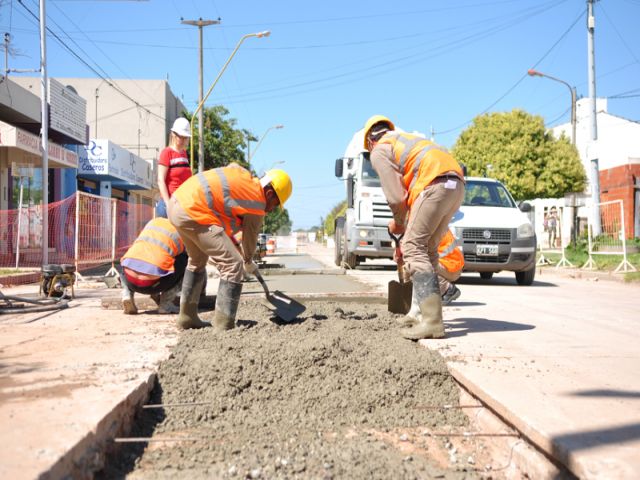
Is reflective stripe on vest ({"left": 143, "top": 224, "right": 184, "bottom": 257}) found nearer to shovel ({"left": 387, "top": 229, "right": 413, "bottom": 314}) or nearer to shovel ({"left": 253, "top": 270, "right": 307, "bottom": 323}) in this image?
shovel ({"left": 253, "top": 270, "right": 307, "bottom": 323})

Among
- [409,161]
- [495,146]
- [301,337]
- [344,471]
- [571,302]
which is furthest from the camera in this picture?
[495,146]

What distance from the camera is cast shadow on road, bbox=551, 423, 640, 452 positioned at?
211 cm

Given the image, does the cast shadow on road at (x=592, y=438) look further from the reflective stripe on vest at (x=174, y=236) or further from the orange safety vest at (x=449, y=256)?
the reflective stripe on vest at (x=174, y=236)

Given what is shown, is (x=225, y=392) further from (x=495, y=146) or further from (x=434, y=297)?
(x=495, y=146)

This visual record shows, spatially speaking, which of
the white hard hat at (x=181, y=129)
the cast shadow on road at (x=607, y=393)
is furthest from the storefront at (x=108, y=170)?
the cast shadow on road at (x=607, y=393)

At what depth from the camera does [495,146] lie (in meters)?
36.1

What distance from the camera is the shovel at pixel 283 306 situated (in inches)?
202

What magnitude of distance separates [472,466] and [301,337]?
6.02ft

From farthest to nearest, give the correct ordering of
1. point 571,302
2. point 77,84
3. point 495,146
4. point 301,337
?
point 77,84 < point 495,146 < point 571,302 < point 301,337

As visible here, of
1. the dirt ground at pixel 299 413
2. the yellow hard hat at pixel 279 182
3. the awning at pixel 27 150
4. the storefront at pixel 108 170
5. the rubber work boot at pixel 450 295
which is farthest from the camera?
the storefront at pixel 108 170

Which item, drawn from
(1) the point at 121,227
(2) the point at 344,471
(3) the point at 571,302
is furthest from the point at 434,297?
(1) the point at 121,227

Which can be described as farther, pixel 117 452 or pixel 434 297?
pixel 434 297

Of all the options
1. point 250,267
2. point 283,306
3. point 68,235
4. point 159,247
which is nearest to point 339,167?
point 68,235

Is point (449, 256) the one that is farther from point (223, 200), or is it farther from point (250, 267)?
point (223, 200)
